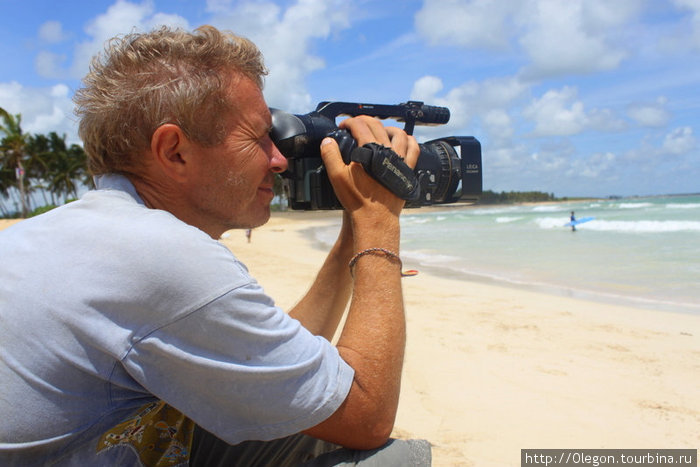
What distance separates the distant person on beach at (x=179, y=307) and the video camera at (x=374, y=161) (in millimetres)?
60

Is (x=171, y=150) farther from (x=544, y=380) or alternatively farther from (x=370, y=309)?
(x=544, y=380)

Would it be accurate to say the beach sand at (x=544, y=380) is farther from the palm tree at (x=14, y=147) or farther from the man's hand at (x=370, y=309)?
the palm tree at (x=14, y=147)

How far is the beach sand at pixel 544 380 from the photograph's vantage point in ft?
8.98

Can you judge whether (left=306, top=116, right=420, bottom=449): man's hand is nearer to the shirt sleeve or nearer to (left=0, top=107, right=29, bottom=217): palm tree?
the shirt sleeve

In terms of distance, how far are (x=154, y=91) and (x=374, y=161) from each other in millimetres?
505

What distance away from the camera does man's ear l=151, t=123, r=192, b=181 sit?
1.09 meters

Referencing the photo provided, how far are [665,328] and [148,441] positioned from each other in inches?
217

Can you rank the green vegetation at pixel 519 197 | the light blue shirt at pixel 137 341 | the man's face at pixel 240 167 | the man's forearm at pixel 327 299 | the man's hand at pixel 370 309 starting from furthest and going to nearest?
the green vegetation at pixel 519 197
the man's forearm at pixel 327 299
the man's face at pixel 240 167
the man's hand at pixel 370 309
the light blue shirt at pixel 137 341

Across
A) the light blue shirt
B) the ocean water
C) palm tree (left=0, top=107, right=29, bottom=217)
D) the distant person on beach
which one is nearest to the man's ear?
the distant person on beach

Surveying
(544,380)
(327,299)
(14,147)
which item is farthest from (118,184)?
(14,147)

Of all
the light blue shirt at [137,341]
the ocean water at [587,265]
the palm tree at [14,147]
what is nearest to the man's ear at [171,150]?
the light blue shirt at [137,341]

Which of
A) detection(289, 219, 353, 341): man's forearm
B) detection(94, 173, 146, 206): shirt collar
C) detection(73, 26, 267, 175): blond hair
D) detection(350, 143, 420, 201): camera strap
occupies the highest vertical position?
detection(73, 26, 267, 175): blond hair

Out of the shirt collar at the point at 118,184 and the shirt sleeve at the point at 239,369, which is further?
the shirt collar at the point at 118,184

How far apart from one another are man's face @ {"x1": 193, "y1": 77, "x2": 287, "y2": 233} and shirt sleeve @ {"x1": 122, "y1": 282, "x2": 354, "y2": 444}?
33cm
